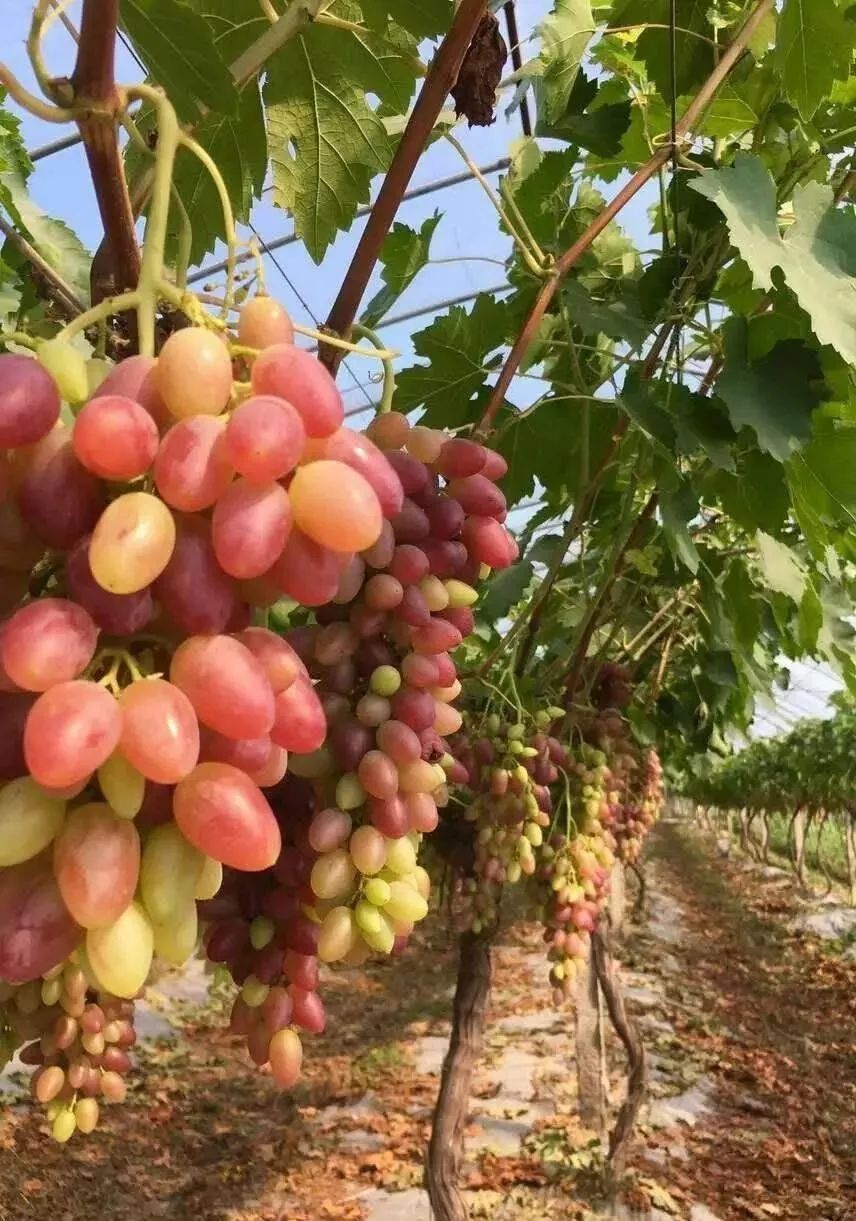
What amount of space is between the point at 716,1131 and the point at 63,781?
644 cm

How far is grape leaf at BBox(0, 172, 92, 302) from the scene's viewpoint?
59.8 inches

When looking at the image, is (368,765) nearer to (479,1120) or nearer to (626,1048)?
(626,1048)

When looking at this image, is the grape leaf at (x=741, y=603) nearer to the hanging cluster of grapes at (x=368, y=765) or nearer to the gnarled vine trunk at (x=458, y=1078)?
the gnarled vine trunk at (x=458, y=1078)

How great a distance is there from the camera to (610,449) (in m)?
1.94

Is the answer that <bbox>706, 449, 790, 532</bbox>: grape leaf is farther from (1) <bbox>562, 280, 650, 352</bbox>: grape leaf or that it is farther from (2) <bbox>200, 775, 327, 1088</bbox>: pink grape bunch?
(2) <bbox>200, 775, 327, 1088</bbox>: pink grape bunch

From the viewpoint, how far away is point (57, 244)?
5.11 ft

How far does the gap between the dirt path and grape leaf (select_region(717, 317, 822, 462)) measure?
15.3 ft

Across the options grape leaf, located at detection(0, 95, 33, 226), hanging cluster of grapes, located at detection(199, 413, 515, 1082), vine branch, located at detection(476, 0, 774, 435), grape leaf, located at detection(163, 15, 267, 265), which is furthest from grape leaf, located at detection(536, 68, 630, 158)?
hanging cluster of grapes, located at detection(199, 413, 515, 1082)

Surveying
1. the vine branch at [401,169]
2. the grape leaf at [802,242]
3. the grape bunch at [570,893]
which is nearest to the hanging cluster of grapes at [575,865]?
the grape bunch at [570,893]

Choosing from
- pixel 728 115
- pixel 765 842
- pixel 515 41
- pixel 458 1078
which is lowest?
pixel 765 842

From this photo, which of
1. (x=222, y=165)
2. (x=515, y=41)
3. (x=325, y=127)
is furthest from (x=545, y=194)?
(x=515, y=41)

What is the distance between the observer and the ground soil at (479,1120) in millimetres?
4926

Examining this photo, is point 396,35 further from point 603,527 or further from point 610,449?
point 603,527

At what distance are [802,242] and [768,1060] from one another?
24.8 ft
